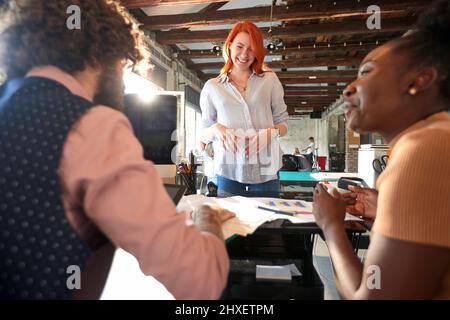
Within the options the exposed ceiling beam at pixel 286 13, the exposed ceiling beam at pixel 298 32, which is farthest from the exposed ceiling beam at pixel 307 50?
the exposed ceiling beam at pixel 286 13

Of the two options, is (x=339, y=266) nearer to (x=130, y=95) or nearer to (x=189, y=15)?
(x=130, y=95)

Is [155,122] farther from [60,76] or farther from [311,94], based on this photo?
[311,94]

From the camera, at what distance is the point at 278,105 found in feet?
4.38

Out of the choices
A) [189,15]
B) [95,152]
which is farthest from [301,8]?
[95,152]

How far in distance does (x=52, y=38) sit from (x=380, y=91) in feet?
1.71

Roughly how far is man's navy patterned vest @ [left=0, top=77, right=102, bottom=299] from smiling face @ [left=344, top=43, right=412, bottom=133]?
0.45 m

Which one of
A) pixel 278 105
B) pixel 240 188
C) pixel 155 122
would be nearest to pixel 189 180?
pixel 240 188

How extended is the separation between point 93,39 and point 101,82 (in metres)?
0.06

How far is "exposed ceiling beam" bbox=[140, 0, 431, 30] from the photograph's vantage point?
381cm

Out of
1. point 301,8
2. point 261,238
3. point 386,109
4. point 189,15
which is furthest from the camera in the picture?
point 189,15

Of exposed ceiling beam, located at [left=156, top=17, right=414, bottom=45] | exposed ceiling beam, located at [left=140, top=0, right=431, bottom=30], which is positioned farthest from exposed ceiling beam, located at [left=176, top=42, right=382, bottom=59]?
exposed ceiling beam, located at [left=140, top=0, right=431, bottom=30]

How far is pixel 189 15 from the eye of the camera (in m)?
4.25

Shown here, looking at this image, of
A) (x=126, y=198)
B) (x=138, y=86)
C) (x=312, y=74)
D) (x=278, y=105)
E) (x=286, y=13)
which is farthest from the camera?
(x=312, y=74)

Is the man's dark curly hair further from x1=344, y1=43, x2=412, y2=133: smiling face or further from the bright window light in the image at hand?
x1=344, y1=43, x2=412, y2=133: smiling face
